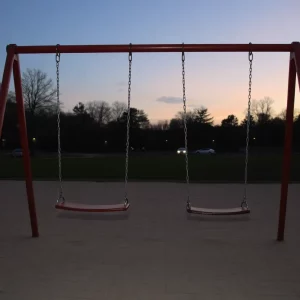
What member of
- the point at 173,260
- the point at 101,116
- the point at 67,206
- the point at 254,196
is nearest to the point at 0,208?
the point at 67,206

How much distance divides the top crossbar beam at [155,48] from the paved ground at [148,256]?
86.6 inches

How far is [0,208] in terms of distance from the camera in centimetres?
725

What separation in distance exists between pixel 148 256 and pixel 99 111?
66.5 m

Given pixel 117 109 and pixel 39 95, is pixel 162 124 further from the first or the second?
pixel 39 95

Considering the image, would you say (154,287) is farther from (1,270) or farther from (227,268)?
(1,270)

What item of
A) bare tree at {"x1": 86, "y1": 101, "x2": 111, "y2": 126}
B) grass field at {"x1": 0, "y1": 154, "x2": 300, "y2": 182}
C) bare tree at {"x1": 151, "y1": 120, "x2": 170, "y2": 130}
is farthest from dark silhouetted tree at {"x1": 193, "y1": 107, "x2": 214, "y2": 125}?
grass field at {"x1": 0, "y1": 154, "x2": 300, "y2": 182}

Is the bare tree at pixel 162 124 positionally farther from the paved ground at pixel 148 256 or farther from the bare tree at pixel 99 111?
the paved ground at pixel 148 256

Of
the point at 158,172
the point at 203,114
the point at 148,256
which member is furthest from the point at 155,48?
the point at 203,114

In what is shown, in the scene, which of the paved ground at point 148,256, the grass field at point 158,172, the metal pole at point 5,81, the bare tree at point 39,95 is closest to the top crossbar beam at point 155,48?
the metal pole at point 5,81

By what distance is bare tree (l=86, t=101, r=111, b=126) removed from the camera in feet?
222

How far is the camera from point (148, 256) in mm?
4102

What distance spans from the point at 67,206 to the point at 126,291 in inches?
73.6

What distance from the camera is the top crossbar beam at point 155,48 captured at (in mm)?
4246

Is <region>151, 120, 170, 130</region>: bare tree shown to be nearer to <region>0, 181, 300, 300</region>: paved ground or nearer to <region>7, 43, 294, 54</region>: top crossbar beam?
<region>0, 181, 300, 300</region>: paved ground
